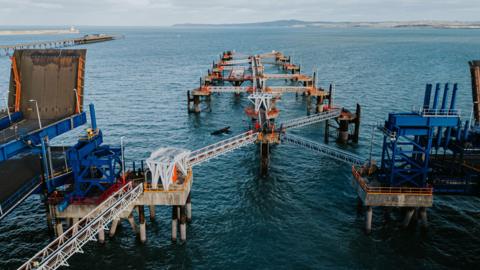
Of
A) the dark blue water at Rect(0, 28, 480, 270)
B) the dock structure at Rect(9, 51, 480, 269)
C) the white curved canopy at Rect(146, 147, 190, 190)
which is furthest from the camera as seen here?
the dark blue water at Rect(0, 28, 480, 270)

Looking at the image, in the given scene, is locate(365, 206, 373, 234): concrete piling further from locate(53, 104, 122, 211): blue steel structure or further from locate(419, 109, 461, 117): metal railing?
locate(53, 104, 122, 211): blue steel structure

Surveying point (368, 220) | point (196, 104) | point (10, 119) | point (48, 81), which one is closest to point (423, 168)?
point (368, 220)

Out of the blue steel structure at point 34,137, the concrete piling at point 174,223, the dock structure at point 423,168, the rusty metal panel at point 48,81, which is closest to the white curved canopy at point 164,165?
the concrete piling at point 174,223

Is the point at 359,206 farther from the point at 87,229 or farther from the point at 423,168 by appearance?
the point at 87,229

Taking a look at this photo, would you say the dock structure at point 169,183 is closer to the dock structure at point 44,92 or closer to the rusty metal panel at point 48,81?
the dock structure at point 44,92

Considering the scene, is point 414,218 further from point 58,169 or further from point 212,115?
point 212,115

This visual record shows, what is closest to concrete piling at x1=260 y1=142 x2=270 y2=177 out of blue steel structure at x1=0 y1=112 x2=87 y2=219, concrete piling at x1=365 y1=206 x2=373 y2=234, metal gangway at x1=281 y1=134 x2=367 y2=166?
metal gangway at x1=281 y1=134 x2=367 y2=166
